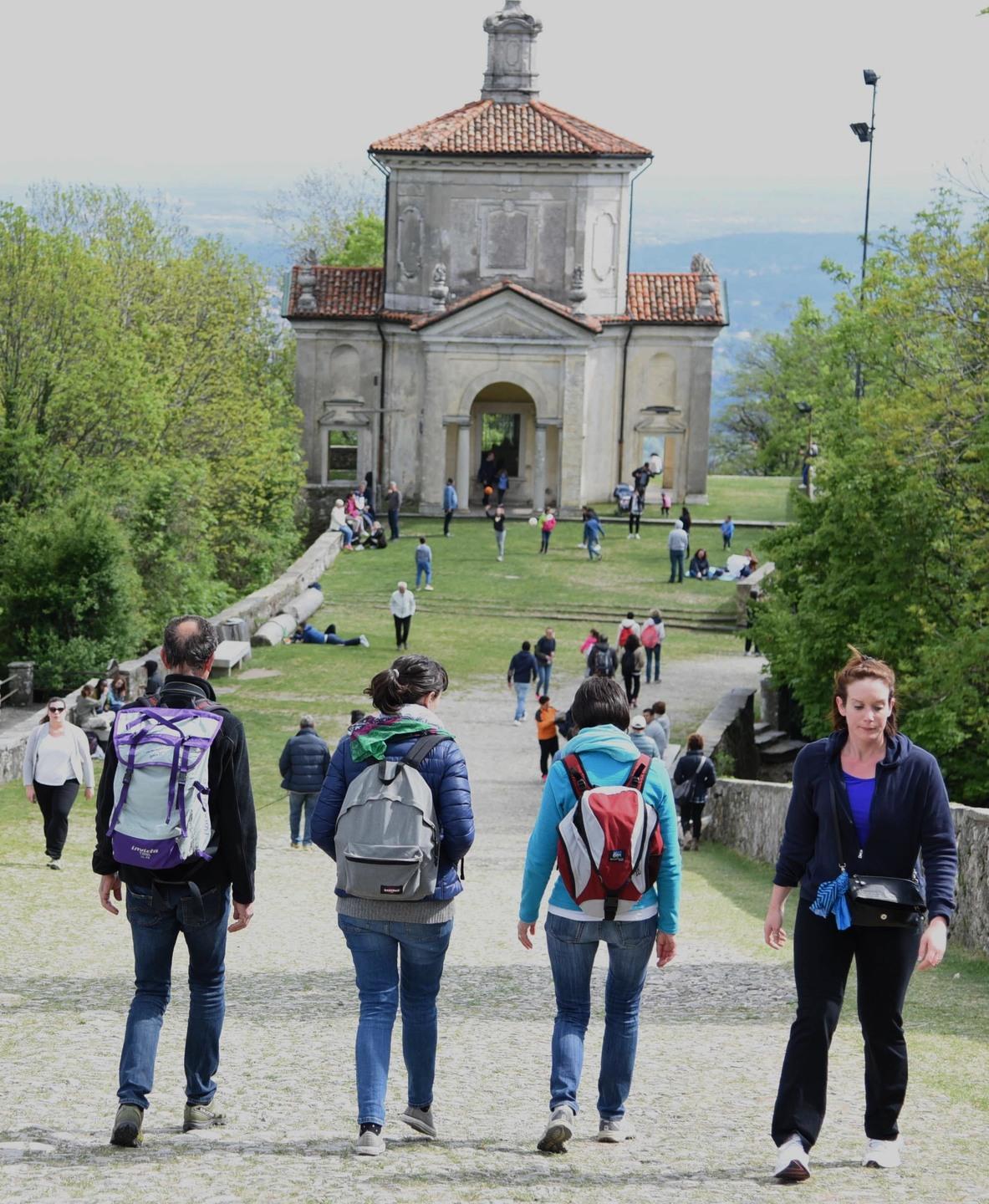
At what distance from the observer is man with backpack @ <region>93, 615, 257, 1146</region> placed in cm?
692

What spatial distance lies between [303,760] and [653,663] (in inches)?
599

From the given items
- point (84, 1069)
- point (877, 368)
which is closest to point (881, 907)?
point (84, 1069)

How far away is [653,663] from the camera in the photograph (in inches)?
1278

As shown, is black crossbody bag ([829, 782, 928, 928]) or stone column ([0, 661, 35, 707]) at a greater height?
black crossbody bag ([829, 782, 928, 928])

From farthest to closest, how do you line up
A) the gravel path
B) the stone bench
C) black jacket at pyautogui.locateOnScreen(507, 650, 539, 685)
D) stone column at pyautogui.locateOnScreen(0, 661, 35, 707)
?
stone column at pyautogui.locateOnScreen(0, 661, 35, 707) < the stone bench < black jacket at pyautogui.locateOnScreen(507, 650, 539, 685) < the gravel path

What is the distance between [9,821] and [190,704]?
12.1 meters

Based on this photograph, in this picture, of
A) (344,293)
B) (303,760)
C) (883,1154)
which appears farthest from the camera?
(344,293)

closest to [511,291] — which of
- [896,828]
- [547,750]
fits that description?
[547,750]

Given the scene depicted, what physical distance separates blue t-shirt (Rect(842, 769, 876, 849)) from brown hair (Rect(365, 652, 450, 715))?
1.59 metres

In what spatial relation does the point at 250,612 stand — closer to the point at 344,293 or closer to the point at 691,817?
the point at 691,817

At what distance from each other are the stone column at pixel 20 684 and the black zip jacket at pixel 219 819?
26896 mm

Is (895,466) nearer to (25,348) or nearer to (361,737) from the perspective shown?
(361,737)

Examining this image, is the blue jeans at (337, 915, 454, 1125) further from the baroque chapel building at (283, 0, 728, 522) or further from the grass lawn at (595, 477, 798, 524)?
the baroque chapel building at (283, 0, 728, 522)

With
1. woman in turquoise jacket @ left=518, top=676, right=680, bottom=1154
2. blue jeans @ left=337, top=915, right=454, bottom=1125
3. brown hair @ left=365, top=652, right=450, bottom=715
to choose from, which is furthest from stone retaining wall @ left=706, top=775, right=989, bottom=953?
brown hair @ left=365, top=652, right=450, bottom=715
